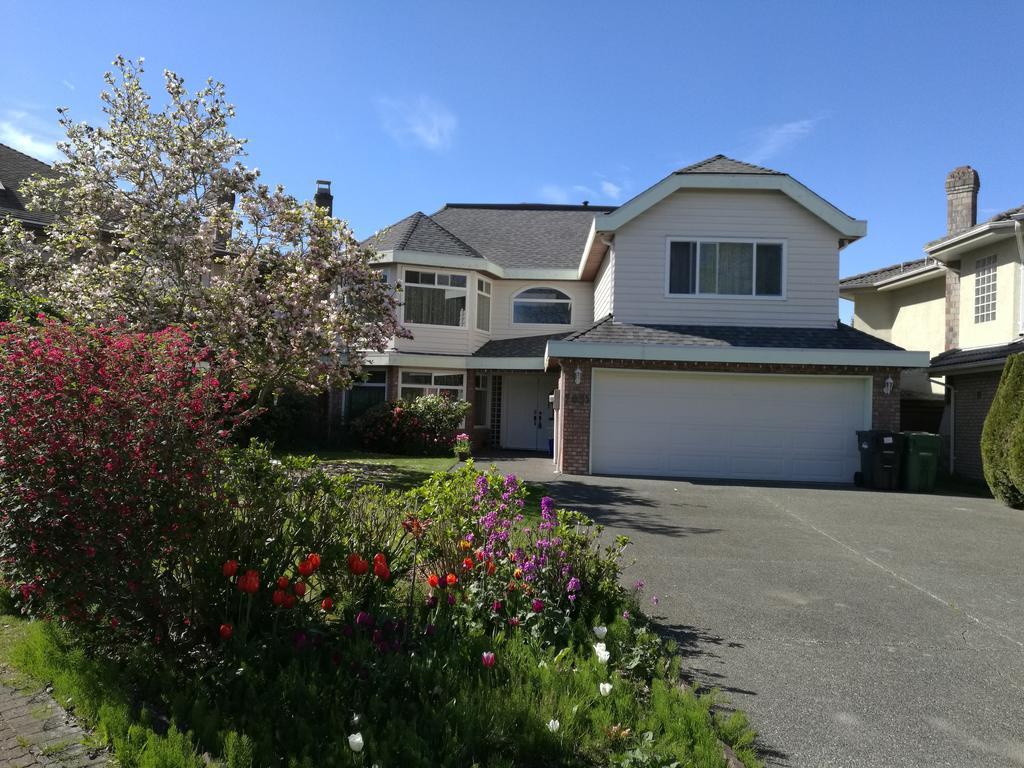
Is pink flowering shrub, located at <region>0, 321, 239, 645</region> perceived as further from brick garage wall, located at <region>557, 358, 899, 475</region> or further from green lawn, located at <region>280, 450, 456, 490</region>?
brick garage wall, located at <region>557, 358, 899, 475</region>

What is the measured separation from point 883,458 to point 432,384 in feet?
38.5

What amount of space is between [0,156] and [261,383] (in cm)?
1404

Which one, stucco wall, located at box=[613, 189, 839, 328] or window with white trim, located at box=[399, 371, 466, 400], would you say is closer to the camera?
stucco wall, located at box=[613, 189, 839, 328]

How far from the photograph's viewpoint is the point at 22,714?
3.88 meters

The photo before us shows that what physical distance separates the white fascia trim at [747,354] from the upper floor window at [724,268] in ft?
6.67

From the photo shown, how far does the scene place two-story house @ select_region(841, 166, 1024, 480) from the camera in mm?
16531

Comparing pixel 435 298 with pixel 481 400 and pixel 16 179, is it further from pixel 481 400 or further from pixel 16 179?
pixel 16 179

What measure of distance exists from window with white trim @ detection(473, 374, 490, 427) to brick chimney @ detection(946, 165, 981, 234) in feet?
46.3

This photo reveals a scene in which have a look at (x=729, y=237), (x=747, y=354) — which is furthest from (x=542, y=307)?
(x=747, y=354)

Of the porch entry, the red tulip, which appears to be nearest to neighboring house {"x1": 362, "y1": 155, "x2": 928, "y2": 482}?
the porch entry

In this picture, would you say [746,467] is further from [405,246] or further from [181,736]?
[181,736]

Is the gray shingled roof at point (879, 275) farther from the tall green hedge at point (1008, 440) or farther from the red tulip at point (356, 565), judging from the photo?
the red tulip at point (356, 565)

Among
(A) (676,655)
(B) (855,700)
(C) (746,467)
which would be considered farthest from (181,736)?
(C) (746,467)

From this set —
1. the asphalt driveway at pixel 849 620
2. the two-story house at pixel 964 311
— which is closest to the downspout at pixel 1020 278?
the two-story house at pixel 964 311
